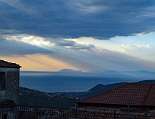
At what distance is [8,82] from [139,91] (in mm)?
11550

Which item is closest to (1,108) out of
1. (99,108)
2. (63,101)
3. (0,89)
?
(0,89)

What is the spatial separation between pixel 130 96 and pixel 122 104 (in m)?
1.66

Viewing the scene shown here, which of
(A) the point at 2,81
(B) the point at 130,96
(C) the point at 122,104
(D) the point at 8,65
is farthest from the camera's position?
(D) the point at 8,65

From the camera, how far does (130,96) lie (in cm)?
3606

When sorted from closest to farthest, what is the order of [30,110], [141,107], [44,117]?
[141,107] → [44,117] → [30,110]

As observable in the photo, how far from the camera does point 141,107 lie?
3381 cm

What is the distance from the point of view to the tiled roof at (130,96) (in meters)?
34.4

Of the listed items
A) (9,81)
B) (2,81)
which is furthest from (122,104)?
(2,81)

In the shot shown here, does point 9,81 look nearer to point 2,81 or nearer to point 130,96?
point 2,81

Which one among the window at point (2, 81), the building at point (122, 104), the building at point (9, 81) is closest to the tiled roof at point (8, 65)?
the building at point (9, 81)

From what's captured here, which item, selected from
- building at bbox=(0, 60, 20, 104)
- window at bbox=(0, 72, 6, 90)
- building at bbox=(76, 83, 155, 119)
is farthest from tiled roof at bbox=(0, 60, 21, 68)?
building at bbox=(76, 83, 155, 119)

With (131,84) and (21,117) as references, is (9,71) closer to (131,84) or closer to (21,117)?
(21,117)

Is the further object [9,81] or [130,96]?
[9,81]

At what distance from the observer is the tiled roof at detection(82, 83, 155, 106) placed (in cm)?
3441
